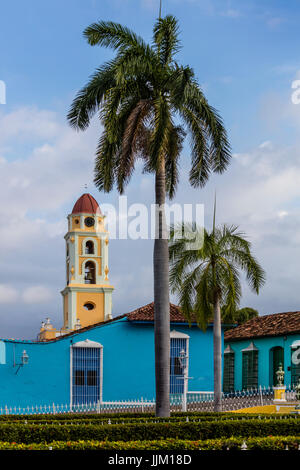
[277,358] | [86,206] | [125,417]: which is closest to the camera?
[125,417]

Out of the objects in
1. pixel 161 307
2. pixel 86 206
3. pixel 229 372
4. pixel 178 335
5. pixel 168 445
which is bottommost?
pixel 229 372

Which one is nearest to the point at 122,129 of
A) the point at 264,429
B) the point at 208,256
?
the point at 208,256

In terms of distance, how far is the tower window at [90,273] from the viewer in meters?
49.1

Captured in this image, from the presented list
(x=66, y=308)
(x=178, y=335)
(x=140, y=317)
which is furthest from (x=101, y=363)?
(x=66, y=308)

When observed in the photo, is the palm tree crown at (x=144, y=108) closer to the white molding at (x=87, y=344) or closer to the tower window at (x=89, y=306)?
the white molding at (x=87, y=344)

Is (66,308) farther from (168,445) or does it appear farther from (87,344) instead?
(168,445)

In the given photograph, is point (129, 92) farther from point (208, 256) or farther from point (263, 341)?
point (263, 341)

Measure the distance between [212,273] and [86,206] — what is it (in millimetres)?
24509

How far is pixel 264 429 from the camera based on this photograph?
1698 cm

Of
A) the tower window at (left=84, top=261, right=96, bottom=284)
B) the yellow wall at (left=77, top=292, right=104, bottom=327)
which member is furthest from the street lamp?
the yellow wall at (left=77, top=292, right=104, bottom=327)

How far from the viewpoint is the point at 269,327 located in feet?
115

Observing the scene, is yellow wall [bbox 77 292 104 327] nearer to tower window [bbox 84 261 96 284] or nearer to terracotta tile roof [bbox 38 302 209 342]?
tower window [bbox 84 261 96 284]

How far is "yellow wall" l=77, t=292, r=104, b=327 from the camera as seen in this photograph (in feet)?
166

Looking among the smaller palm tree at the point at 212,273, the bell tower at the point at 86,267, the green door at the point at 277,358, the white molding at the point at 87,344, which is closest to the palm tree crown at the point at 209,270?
the smaller palm tree at the point at 212,273
